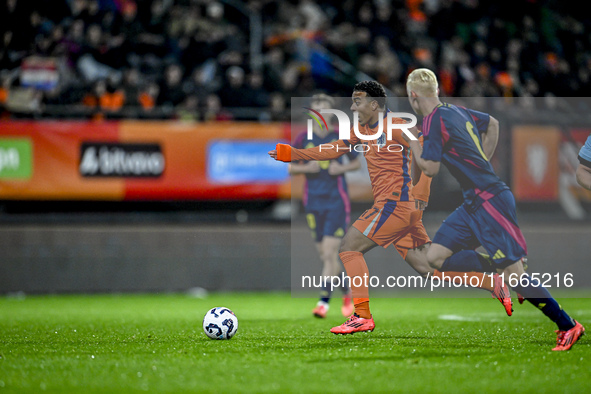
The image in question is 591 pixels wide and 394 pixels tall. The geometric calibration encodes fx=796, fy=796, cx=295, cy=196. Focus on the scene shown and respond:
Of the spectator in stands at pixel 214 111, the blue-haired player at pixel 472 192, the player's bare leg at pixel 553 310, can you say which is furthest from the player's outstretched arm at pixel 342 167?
the spectator in stands at pixel 214 111

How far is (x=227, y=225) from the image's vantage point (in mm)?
13016

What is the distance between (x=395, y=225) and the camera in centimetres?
693

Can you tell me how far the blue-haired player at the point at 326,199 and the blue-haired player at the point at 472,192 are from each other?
105 inches

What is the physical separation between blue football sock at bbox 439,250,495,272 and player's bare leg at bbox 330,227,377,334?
26.9 inches

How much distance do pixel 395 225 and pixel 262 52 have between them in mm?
7946

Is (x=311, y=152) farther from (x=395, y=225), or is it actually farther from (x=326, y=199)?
(x=326, y=199)

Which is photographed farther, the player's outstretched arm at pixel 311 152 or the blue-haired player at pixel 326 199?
the blue-haired player at pixel 326 199

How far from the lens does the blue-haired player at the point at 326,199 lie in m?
9.26

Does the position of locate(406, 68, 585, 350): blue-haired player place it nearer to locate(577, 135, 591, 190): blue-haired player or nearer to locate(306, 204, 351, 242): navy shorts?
locate(577, 135, 591, 190): blue-haired player

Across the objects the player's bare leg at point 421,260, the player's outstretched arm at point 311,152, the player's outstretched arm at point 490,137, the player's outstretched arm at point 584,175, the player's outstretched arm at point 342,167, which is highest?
the player's outstretched arm at point 490,137

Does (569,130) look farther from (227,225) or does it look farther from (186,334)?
(186,334)

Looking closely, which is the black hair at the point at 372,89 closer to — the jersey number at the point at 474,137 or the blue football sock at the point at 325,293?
the jersey number at the point at 474,137

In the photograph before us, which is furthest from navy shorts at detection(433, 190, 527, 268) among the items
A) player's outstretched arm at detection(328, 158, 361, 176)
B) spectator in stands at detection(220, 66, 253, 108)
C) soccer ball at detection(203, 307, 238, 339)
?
spectator in stands at detection(220, 66, 253, 108)

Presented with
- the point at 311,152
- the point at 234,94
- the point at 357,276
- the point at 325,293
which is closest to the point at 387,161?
the point at 311,152
